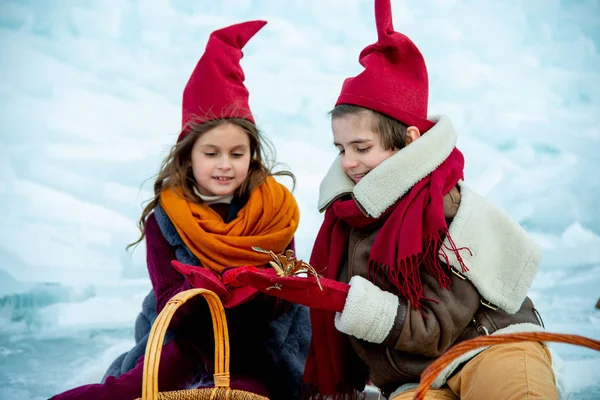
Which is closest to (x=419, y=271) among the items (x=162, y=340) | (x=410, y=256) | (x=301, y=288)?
(x=410, y=256)

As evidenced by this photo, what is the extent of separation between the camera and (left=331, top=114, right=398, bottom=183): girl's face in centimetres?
163

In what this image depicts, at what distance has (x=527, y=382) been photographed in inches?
52.9

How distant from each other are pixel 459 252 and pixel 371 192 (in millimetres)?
243

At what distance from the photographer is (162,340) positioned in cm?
139

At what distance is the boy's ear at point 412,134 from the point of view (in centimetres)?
165

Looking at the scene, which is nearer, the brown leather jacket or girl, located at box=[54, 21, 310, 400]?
the brown leather jacket

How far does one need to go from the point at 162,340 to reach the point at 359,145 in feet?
2.17

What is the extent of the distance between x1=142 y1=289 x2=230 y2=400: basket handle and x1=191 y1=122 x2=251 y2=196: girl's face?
0.49m

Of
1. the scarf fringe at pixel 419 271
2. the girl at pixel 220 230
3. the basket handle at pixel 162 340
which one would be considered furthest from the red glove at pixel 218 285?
the scarf fringe at pixel 419 271

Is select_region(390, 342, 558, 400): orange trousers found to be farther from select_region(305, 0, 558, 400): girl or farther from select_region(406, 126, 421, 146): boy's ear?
select_region(406, 126, 421, 146): boy's ear

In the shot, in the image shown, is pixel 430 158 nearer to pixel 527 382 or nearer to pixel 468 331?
pixel 468 331

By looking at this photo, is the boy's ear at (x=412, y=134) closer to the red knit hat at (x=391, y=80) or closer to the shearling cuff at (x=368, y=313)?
the red knit hat at (x=391, y=80)

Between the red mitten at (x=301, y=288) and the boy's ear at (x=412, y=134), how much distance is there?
16.6 inches

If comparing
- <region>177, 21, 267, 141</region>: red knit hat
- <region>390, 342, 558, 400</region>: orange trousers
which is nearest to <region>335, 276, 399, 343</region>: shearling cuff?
<region>390, 342, 558, 400</region>: orange trousers
